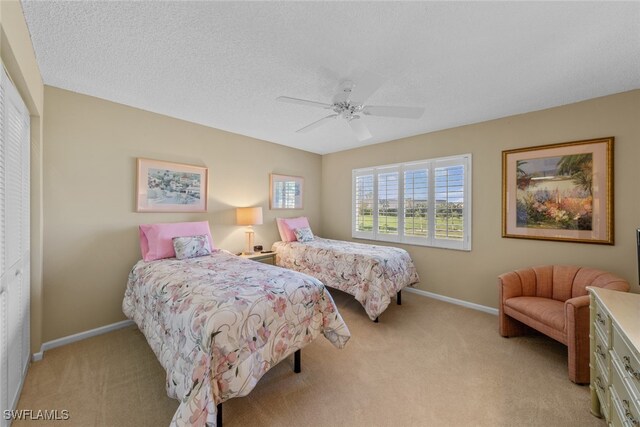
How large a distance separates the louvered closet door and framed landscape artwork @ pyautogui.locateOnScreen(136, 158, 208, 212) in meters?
0.96

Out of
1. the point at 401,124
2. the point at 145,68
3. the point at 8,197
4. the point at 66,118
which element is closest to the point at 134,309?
the point at 8,197

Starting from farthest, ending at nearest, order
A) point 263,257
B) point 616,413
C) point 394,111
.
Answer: point 263,257 → point 394,111 → point 616,413

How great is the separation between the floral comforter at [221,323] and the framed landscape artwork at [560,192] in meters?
2.69

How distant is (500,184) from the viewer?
10.6ft

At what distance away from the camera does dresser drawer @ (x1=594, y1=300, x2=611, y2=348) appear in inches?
57.4

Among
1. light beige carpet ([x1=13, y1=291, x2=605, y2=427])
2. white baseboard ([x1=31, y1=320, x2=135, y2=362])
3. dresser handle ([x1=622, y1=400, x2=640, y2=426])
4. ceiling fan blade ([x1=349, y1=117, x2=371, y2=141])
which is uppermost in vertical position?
ceiling fan blade ([x1=349, y1=117, x2=371, y2=141])

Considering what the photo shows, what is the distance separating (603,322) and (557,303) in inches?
43.5

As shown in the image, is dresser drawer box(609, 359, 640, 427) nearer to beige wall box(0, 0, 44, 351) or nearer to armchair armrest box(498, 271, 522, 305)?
armchair armrest box(498, 271, 522, 305)

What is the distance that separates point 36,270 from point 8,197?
41.5 inches

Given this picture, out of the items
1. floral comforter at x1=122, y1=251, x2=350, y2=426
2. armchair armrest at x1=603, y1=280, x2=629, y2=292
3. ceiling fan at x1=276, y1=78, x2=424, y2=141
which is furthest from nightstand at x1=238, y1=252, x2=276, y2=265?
armchair armrest at x1=603, y1=280, x2=629, y2=292

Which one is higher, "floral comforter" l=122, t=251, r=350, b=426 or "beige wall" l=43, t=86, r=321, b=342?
"beige wall" l=43, t=86, r=321, b=342

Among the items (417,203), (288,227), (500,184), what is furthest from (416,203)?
(288,227)

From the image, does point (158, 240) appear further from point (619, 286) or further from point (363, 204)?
point (619, 286)

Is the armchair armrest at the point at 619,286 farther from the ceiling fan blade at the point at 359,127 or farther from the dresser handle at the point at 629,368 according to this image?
the ceiling fan blade at the point at 359,127
